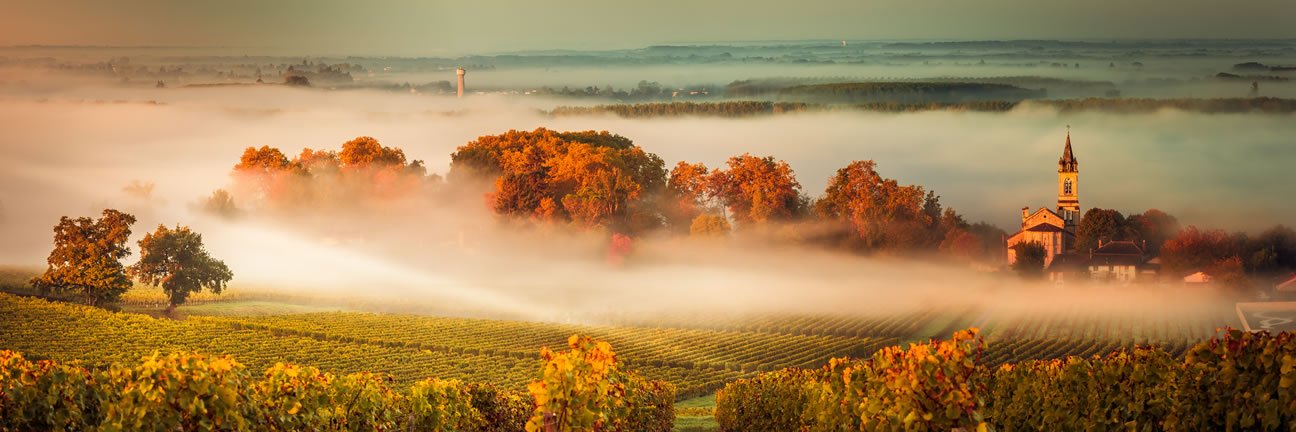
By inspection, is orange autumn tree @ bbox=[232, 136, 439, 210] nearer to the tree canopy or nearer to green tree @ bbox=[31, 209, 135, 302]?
green tree @ bbox=[31, 209, 135, 302]

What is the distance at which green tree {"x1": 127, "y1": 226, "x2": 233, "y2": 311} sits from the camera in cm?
2422

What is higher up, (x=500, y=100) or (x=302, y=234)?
(x=500, y=100)

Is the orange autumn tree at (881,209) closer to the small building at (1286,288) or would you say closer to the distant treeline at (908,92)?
the distant treeline at (908,92)

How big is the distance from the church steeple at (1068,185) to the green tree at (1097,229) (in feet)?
1.87

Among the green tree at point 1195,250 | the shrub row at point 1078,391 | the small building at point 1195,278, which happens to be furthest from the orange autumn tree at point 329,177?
the shrub row at point 1078,391

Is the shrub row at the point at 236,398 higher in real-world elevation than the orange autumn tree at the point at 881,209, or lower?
lower

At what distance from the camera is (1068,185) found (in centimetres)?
2662

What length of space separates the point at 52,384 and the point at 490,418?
3987 millimetres

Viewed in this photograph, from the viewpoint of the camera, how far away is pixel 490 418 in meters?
10.7

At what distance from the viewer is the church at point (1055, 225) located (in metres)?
25.7

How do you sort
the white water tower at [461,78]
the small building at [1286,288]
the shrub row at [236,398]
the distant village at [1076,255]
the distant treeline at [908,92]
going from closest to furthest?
the shrub row at [236,398], the small building at [1286,288], the distant village at [1076,255], the distant treeline at [908,92], the white water tower at [461,78]

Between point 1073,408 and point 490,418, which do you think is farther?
point 490,418

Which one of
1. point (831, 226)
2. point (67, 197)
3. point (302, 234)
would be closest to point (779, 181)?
point (831, 226)

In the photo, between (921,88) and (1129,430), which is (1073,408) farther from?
(921,88)
